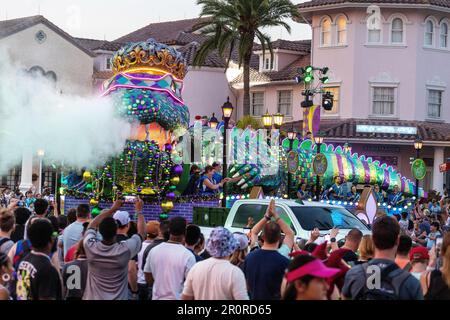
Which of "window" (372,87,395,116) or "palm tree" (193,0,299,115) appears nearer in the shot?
"palm tree" (193,0,299,115)

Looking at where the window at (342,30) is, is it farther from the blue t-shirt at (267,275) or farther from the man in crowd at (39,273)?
the man in crowd at (39,273)

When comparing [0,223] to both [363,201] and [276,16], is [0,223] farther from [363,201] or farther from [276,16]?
[276,16]

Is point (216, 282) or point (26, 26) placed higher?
point (26, 26)

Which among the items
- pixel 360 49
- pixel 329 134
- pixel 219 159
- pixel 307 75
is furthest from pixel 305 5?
pixel 219 159

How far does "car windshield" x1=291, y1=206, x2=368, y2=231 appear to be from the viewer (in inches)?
609

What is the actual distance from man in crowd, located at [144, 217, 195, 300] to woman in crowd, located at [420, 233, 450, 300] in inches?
94.6

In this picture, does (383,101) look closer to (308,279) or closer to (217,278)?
(217,278)

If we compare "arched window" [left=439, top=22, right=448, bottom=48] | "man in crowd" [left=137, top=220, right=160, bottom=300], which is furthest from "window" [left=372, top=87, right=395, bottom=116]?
"man in crowd" [left=137, top=220, right=160, bottom=300]

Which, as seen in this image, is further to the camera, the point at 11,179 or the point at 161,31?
the point at 161,31

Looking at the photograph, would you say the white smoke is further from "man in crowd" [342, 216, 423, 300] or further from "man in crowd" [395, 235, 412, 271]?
"man in crowd" [342, 216, 423, 300]

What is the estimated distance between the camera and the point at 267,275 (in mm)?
8383

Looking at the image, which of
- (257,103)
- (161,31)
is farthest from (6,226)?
(161,31)

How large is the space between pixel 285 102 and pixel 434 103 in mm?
8856

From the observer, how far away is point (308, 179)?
3238cm
